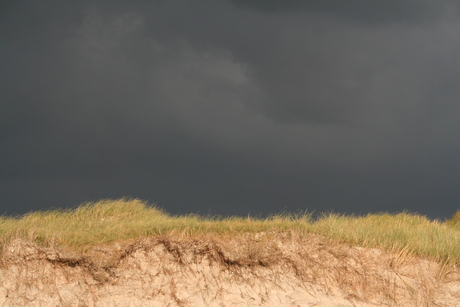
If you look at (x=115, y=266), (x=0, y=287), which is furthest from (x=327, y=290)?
(x=0, y=287)

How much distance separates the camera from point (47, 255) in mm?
11359

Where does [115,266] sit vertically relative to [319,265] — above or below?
below

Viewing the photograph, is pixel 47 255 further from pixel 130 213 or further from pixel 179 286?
pixel 130 213

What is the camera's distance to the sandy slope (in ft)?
36.4

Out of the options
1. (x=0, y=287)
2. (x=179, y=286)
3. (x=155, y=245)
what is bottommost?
(x=0, y=287)

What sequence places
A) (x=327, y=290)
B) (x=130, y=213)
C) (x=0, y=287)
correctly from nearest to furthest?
(x=0, y=287), (x=327, y=290), (x=130, y=213)

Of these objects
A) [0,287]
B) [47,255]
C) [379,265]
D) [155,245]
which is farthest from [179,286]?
[379,265]

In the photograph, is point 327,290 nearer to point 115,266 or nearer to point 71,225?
point 115,266

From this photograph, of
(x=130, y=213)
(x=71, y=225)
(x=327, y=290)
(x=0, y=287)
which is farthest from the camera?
(x=130, y=213)

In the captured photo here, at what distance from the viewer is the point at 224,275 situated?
38.0 feet

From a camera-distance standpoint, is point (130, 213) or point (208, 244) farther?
point (130, 213)

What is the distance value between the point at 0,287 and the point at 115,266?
2.77 meters

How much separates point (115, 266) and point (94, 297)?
87cm

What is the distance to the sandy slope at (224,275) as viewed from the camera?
1111cm
